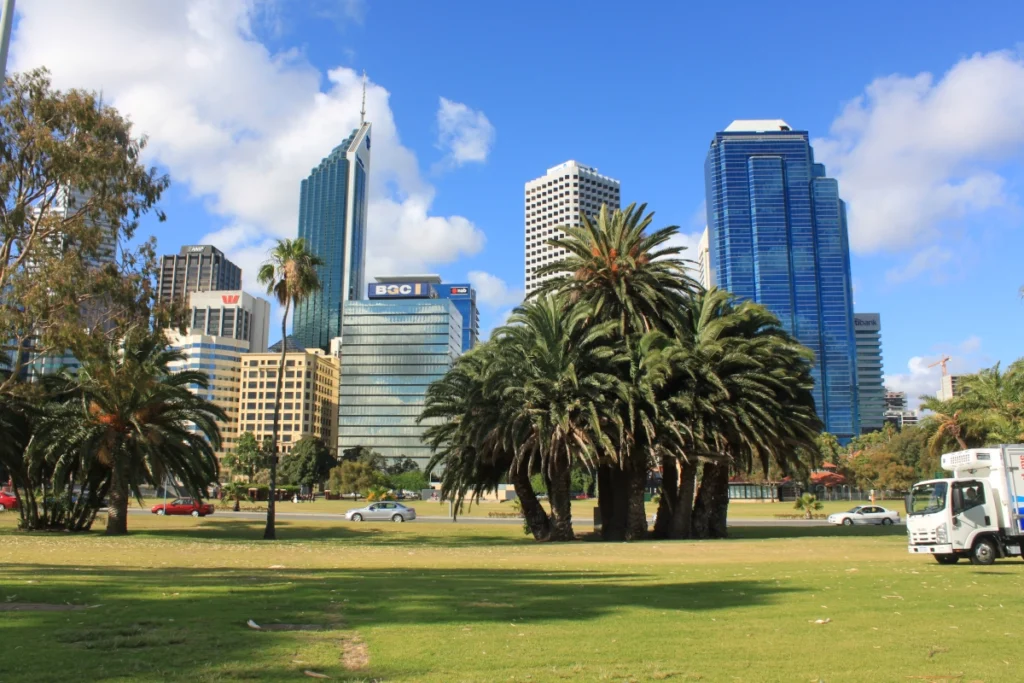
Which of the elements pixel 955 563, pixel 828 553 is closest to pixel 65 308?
pixel 828 553

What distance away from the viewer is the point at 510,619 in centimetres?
1134

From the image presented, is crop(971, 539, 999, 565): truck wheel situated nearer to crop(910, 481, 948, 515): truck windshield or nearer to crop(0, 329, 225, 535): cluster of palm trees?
crop(910, 481, 948, 515): truck windshield

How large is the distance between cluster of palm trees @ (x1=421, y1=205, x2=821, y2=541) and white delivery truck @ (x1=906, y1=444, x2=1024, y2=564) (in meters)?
12.5

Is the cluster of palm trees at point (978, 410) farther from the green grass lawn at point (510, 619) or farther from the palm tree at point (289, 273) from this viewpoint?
the palm tree at point (289, 273)

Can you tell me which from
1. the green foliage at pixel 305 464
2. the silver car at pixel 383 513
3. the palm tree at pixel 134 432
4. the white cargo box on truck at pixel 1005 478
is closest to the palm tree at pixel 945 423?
the white cargo box on truck at pixel 1005 478

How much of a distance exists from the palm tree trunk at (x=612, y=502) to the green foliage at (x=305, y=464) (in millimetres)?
111157

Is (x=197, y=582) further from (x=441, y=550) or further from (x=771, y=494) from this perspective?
(x=771, y=494)

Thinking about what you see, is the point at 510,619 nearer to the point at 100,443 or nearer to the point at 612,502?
the point at 612,502

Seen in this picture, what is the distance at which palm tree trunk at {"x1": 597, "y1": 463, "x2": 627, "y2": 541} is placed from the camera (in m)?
38.6

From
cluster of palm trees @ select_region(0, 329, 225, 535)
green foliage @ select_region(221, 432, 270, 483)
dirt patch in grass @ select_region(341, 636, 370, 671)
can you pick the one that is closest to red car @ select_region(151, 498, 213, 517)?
cluster of palm trees @ select_region(0, 329, 225, 535)

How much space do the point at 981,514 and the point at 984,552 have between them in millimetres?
1033

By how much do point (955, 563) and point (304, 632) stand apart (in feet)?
63.9

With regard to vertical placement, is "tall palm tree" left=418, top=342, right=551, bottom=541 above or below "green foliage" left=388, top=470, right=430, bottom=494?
above

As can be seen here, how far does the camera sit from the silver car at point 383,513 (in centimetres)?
5593
